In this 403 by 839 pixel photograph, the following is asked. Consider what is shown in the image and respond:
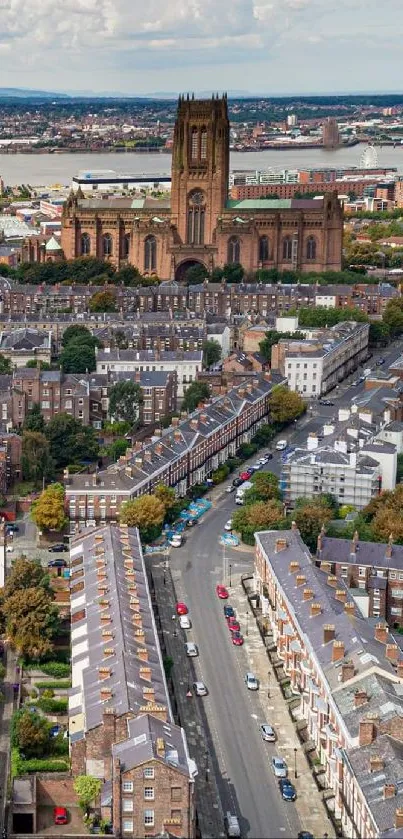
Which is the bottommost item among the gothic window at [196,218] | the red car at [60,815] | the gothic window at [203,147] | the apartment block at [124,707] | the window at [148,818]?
the red car at [60,815]

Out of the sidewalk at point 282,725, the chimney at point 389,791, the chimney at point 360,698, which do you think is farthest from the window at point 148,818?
the chimney at point 360,698

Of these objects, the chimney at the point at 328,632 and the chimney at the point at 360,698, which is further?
the chimney at the point at 328,632

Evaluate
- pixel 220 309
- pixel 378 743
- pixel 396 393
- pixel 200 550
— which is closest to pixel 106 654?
pixel 378 743

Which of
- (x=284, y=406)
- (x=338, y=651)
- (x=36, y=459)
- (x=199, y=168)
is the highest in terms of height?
(x=199, y=168)

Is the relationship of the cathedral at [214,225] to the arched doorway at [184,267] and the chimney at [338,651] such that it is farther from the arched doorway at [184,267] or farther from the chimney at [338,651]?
the chimney at [338,651]

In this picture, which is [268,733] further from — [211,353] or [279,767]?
[211,353]

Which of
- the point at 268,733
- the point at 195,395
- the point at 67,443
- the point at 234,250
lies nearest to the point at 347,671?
the point at 268,733

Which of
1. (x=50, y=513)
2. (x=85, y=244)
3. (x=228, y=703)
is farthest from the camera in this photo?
(x=85, y=244)
